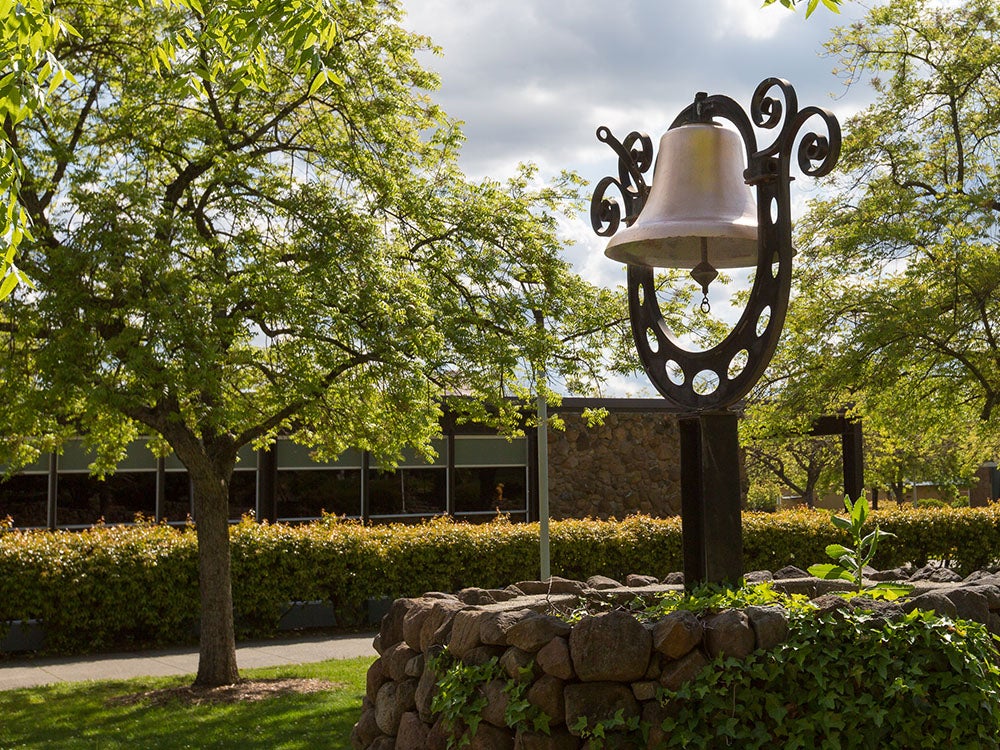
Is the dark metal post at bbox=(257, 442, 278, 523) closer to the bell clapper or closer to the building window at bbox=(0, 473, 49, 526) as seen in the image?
the building window at bbox=(0, 473, 49, 526)

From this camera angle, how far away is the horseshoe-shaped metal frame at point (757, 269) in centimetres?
519

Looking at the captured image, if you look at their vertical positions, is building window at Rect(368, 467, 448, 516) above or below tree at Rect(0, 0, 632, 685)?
below

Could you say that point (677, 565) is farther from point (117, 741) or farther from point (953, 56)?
point (117, 741)

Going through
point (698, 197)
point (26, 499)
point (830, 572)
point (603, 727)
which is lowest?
point (603, 727)

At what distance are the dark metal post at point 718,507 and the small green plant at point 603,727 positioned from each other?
3.47 feet

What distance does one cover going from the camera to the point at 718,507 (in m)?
5.42

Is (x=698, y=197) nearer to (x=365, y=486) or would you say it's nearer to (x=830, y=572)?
(x=830, y=572)

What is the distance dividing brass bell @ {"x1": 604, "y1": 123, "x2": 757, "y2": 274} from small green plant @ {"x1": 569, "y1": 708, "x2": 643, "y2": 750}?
236cm

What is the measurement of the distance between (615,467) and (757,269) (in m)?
15.9

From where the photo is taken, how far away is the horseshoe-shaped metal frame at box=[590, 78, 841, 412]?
5191mm

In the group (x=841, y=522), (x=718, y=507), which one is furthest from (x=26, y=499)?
(x=841, y=522)

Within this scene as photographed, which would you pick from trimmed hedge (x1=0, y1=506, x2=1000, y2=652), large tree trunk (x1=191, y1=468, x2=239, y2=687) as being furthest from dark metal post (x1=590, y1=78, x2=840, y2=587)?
trimmed hedge (x1=0, y1=506, x2=1000, y2=652)

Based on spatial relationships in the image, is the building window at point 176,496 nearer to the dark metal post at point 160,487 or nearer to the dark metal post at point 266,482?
the dark metal post at point 160,487

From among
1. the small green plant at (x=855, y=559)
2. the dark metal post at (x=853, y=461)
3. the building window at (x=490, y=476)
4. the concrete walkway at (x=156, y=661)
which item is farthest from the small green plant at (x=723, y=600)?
the dark metal post at (x=853, y=461)
